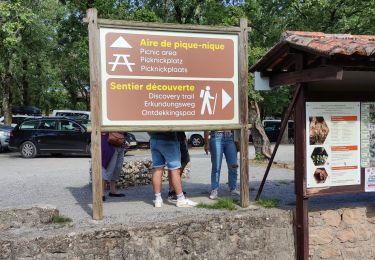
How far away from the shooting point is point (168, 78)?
583 cm

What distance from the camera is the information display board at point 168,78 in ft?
18.2

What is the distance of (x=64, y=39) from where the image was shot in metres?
21.8

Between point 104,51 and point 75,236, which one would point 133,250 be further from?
point 104,51

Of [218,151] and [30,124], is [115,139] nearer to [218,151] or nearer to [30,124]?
[218,151]

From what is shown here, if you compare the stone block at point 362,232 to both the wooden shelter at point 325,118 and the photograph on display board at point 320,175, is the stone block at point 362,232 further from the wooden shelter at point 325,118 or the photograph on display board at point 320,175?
the photograph on display board at point 320,175

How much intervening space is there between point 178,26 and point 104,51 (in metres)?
1.01

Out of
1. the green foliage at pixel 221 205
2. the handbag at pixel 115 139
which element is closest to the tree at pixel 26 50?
the handbag at pixel 115 139

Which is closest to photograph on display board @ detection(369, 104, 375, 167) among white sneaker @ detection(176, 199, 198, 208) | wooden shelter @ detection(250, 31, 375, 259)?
wooden shelter @ detection(250, 31, 375, 259)

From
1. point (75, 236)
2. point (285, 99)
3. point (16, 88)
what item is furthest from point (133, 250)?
point (16, 88)

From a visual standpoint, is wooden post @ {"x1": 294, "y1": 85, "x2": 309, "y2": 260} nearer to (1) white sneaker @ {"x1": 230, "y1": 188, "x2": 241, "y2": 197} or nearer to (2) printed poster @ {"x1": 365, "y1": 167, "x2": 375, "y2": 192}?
(2) printed poster @ {"x1": 365, "y1": 167, "x2": 375, "y2": 192}

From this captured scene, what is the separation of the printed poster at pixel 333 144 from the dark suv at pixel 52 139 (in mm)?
12873

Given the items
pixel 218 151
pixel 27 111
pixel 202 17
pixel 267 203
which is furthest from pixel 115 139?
pixel 27 111

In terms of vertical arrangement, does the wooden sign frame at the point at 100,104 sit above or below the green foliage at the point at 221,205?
above

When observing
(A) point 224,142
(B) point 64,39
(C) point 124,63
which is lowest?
(A) point 224,142
